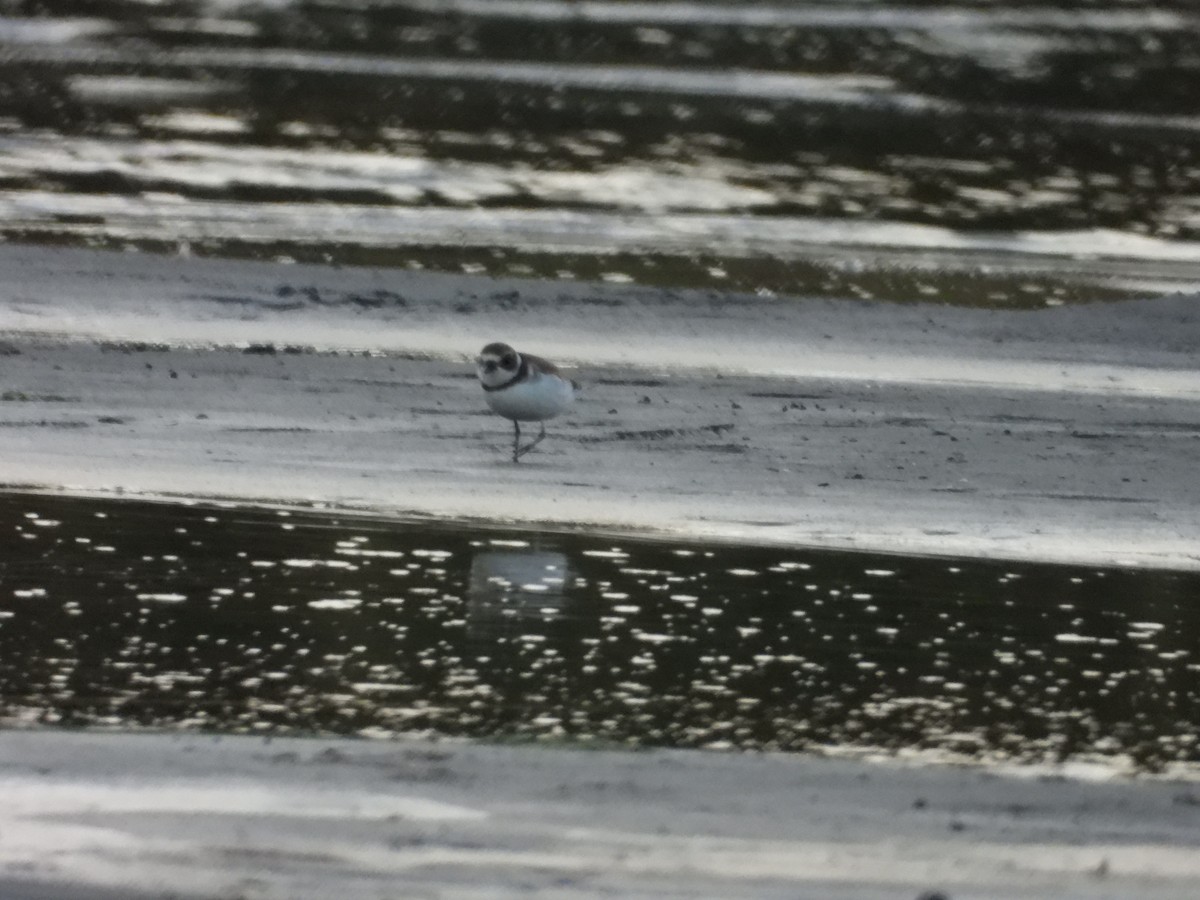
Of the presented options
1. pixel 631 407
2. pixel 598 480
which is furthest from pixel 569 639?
pixel 631 407

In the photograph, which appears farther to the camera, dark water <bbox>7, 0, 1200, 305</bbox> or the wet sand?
dark water <bbox>7, 0, 1200, 305</bbox>

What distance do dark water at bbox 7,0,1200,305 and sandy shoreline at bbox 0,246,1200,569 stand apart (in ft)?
1.68

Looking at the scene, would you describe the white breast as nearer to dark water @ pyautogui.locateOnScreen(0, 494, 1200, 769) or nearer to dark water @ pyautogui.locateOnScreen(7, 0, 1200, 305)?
dark water @ pyautogui.locateOnScreen(0, 494, 1200, 769)

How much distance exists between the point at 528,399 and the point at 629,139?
4.92 meters

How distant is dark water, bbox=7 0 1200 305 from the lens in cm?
948

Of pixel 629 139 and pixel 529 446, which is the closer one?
pixel 529 446

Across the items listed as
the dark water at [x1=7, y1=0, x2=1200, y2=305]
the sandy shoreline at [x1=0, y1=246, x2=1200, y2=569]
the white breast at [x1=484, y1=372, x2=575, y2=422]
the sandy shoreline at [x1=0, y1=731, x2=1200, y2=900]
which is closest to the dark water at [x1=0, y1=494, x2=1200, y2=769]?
the sandy shoreline at [x1=0, y1=731, x2=1200, y2=900]

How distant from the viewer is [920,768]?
417 centimetres

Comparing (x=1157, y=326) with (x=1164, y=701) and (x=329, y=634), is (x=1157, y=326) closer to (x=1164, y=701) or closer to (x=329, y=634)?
(x=1164, y=701)

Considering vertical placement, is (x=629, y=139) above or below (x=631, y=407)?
above

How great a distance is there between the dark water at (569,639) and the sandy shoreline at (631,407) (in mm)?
354

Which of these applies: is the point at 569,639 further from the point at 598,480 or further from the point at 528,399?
the point at 528,399

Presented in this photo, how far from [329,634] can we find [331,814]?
1.22 metres

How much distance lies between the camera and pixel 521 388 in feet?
21.6
